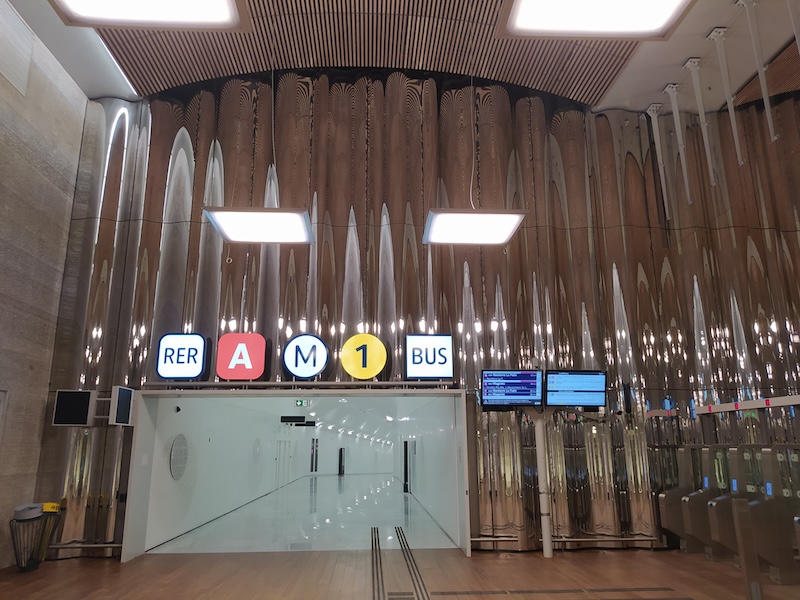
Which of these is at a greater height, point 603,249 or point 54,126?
point 54,126

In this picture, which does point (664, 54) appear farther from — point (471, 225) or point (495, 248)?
point (471, 225)

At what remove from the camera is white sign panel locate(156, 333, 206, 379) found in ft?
24.5

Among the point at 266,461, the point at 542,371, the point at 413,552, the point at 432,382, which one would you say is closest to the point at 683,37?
the point at 542,371

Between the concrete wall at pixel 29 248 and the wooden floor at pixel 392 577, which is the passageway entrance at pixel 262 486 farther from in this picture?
the concrete wall at pixel 29 248

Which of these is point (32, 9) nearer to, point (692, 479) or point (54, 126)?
point (54, 126)

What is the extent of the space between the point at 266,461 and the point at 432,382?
839 centimetres

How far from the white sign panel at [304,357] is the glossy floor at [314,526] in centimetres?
230

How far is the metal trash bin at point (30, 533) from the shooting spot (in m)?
6.43

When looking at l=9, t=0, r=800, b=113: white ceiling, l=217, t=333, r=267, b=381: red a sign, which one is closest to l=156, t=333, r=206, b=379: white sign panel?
l=217, t=333, r=267, b=381: red a sign

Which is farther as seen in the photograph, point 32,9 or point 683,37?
point 683,37

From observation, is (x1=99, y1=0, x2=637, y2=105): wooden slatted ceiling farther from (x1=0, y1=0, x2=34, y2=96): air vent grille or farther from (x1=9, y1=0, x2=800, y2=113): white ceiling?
(x1=0, y1=0, x2=34, y2=96): air vent grille

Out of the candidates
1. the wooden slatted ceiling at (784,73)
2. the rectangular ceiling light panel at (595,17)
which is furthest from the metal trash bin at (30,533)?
the wooden slatted ceiling at (784,73)

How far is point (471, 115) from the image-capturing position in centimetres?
898

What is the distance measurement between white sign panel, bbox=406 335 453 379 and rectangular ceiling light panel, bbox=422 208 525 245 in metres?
1.91
